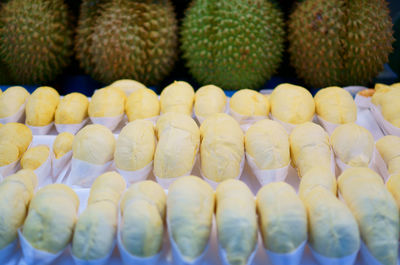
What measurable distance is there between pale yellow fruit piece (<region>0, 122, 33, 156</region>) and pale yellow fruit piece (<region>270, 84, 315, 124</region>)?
57cm

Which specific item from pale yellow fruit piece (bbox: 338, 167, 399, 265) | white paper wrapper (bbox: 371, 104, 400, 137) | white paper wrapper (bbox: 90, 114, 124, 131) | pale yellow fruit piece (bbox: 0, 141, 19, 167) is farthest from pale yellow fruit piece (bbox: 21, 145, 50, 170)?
white paper wrapper (bbox: 371, 104, 400, 137)

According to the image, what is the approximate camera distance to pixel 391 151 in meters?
0.66

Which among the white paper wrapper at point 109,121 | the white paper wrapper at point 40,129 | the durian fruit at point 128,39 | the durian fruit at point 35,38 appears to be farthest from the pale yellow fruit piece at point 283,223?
the durian fruit at point 35,38

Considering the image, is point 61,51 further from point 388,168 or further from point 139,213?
point 388,168

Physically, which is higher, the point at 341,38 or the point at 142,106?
the point at 341,38

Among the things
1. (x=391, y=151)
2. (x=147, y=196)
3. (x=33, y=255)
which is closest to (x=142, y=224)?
(x=147, y=196)

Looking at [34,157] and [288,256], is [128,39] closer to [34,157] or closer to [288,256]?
[34,157]

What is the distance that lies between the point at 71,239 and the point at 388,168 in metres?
0.58

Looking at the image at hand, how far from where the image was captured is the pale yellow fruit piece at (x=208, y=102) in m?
0.81

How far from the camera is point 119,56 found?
1.15m

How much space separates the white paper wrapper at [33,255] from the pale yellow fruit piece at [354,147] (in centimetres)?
53

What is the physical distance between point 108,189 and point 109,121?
0.89ft

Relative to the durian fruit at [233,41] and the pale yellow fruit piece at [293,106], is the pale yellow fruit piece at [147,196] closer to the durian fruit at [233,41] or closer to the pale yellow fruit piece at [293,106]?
the pale yellow fruit piece at [293,106]

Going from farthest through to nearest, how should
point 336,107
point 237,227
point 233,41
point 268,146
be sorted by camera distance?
point 233,41
point 336,107
point 268,146
point 237,227
